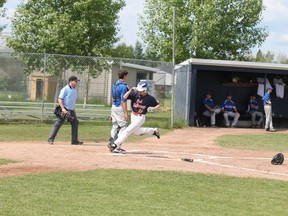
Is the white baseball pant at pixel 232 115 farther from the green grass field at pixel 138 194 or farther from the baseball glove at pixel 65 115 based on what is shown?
the green grass field at pixel 138 194

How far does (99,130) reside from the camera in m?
19.3

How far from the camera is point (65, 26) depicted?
28781 mm

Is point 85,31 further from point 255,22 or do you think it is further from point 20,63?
point 255,22

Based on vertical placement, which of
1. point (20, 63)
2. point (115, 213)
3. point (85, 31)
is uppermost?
point (85, 31)

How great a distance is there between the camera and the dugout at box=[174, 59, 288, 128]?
76.5 ft

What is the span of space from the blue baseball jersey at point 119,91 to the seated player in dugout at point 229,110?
12.1m

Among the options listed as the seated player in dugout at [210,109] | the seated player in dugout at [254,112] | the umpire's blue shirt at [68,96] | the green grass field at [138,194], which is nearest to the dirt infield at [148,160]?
the green grass field at [138,194]

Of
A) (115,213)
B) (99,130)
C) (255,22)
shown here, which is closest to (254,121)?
(99,130)

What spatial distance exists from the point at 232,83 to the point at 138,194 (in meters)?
17.9

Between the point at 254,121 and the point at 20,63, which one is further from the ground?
the point at 20,63

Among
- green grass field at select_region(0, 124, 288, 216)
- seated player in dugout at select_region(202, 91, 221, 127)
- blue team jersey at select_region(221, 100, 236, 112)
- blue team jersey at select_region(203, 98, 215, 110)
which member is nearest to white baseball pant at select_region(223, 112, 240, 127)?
blue team jersey at select_region(221, 100, 236, 112)

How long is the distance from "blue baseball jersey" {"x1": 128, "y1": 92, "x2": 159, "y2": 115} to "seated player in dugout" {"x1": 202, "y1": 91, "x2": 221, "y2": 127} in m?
12.3

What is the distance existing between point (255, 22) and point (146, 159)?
2630 cm

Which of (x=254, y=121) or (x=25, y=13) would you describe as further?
(x=25, y=13)
